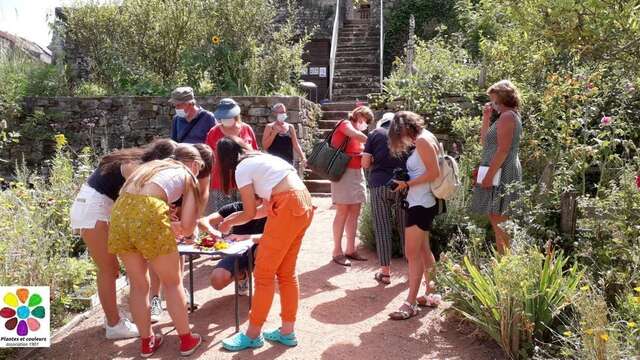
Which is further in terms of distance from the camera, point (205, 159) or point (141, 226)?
point (205, 159)

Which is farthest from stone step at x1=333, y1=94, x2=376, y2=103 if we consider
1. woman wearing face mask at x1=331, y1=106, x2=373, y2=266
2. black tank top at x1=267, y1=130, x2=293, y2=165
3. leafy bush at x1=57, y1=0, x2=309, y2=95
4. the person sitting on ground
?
the person sitting on ground

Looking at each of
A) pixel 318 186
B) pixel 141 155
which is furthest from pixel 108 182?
pixel 318 186

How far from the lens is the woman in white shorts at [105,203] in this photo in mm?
3346

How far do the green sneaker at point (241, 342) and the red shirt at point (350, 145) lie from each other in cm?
222

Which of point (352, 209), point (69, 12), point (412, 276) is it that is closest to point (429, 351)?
point (412, 276)

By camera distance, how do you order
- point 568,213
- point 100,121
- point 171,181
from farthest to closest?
point 100,121
point 568,213
point 171,181

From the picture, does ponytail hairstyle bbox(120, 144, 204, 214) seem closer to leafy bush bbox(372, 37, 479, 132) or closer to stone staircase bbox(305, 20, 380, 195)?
leafy bush bbox(372, 37, 479, 132)

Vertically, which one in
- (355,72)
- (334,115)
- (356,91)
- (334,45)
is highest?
(334,45)

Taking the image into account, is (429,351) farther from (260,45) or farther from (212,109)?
(260,45)

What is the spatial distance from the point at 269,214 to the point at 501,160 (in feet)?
6.35

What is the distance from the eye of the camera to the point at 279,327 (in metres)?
3.62

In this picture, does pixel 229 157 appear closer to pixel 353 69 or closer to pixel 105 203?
pixel 105 203

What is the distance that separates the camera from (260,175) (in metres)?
3.11

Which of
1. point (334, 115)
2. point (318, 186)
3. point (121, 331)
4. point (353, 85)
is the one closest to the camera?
point (121, 331)
